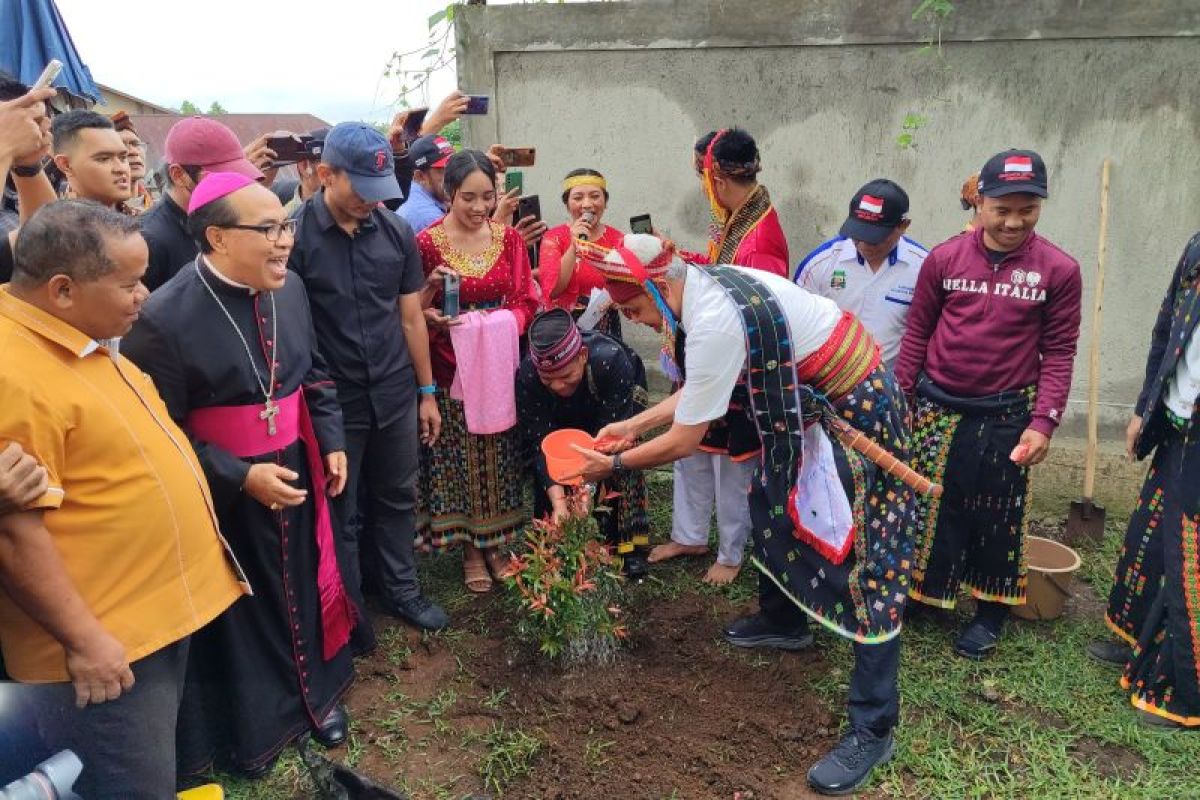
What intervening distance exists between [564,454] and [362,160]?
135 cm

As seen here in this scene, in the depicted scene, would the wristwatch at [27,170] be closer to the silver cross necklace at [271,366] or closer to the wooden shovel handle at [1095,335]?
the silver cross necklace at [271,366]

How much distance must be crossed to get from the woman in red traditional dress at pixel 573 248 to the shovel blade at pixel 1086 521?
107 inches

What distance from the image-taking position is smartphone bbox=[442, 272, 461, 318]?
3.66 meters

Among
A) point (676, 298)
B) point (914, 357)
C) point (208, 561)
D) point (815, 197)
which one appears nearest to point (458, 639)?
point (208, 561)

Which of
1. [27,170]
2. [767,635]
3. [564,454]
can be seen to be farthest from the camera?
[767,635]

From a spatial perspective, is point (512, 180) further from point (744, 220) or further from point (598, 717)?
point (598, 717)

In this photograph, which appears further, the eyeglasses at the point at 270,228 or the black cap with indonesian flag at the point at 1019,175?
the black cap with indonesian flag at the point at 1019,175

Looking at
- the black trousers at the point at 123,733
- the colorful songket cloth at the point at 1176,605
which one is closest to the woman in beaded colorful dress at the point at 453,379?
the black trousers at the point at 123,733

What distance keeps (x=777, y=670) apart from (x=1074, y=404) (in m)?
2.77

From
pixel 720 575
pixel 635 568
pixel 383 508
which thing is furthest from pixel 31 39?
pixel 720 575

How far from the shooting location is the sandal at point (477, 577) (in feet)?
13.1

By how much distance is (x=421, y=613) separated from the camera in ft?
12.1

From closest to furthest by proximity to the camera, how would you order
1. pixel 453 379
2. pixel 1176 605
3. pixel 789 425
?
1. pixel 789 425
2. pixel 1176 605
3. pixel 453 379

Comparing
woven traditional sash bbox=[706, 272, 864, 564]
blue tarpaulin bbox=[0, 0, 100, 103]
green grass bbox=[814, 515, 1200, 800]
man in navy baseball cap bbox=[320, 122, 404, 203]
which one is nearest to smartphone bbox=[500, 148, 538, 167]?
man in navy baseball cap bbox=[320, 122, 404, 203]
